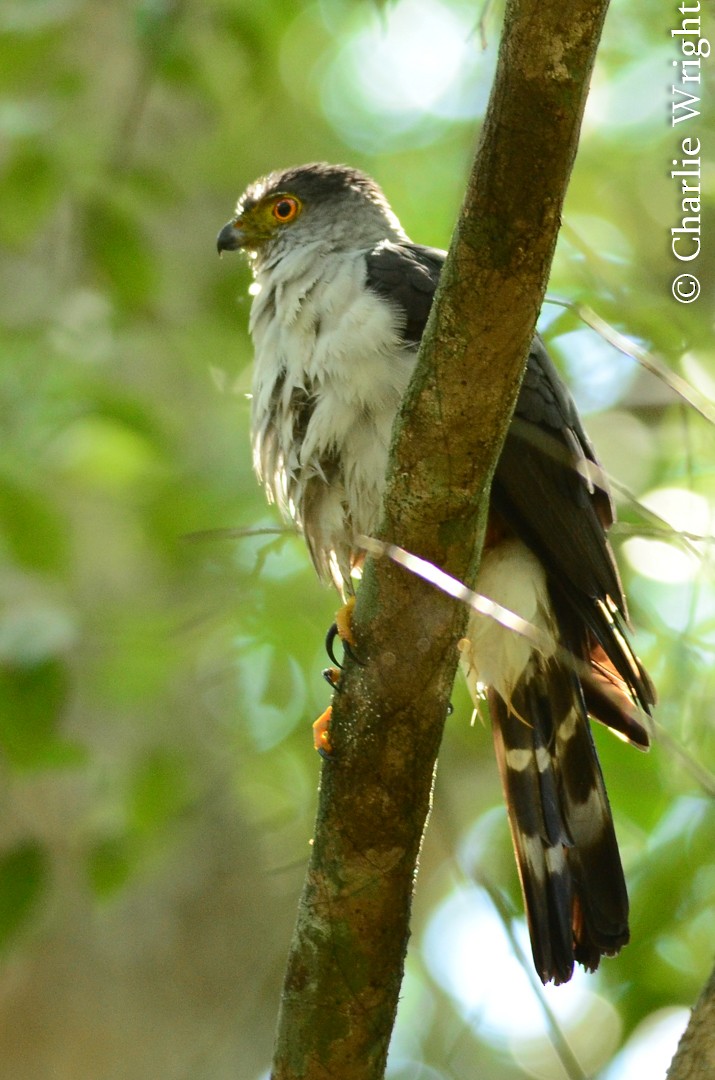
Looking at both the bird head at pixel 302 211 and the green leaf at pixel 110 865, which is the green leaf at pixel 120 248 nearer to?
the bird head at pixel 302 211

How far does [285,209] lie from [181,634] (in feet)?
5.20

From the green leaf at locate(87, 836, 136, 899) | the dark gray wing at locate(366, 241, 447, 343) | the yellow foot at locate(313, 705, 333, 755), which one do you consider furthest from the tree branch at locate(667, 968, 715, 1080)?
the green leaf at locate(87, 836, 136, 899)

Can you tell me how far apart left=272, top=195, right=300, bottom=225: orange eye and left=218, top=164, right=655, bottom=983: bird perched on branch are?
2.20 ft

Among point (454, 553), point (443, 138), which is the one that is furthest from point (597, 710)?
point (443, 138)

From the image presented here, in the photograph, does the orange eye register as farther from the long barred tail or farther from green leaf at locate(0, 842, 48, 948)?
green leaf at locate(0, 842, 48, 948)

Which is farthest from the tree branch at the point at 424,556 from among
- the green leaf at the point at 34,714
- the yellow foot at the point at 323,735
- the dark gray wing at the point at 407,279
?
the green leaf at the point at 34,714

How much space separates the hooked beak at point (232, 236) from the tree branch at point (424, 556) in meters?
2.25

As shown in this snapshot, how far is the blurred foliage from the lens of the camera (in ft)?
12.7

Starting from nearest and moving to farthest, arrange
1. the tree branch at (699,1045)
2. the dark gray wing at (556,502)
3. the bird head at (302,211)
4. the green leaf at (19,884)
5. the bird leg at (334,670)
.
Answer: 1. the tree branch at (699,1045)
2. the bird leg at (334,670)
3. the dark gray wing at (556,502)
4. the green leaf at (19,884)
5. the bird head at (302,211)

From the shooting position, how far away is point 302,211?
4352 mm

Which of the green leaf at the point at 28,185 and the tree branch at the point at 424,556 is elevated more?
the green leaf at the point at 28,185

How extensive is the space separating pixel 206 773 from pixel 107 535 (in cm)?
129

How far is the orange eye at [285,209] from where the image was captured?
14.3ft

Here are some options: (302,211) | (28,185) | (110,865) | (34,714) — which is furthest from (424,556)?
(28,185)
